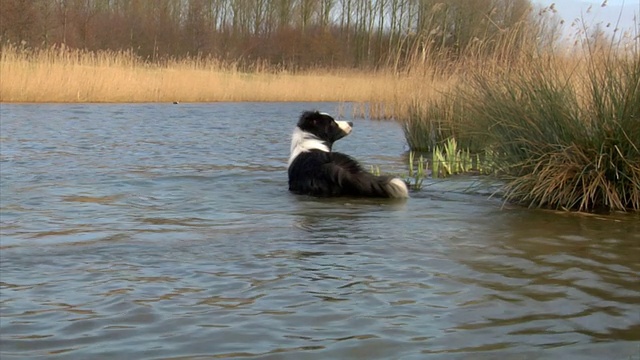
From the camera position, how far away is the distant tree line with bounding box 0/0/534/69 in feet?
99.4

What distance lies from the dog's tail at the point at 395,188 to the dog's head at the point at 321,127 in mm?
1317

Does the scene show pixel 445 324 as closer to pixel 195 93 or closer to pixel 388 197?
pixel 388 197

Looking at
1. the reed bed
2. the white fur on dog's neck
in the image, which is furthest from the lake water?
the reed bed

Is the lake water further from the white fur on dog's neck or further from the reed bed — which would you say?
the reed bed

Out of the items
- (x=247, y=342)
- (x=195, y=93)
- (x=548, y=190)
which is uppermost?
(x=195, y=93)

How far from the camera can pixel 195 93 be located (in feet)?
76.1

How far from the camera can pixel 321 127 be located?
7797 mm

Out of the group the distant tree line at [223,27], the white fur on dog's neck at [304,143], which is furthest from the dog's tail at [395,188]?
the distant tree line at [223,27]

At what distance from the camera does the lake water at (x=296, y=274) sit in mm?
2883

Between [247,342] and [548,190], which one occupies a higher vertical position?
[548,190]

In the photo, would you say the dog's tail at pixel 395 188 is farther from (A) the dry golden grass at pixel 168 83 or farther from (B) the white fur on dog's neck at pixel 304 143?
(A) the dry golden grass at pixel 168 83

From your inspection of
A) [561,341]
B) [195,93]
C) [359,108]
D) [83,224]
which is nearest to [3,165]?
[83,224]

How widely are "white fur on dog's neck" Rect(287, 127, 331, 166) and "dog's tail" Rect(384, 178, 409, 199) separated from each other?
1069 mm

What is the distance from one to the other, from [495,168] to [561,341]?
13.4 feet
